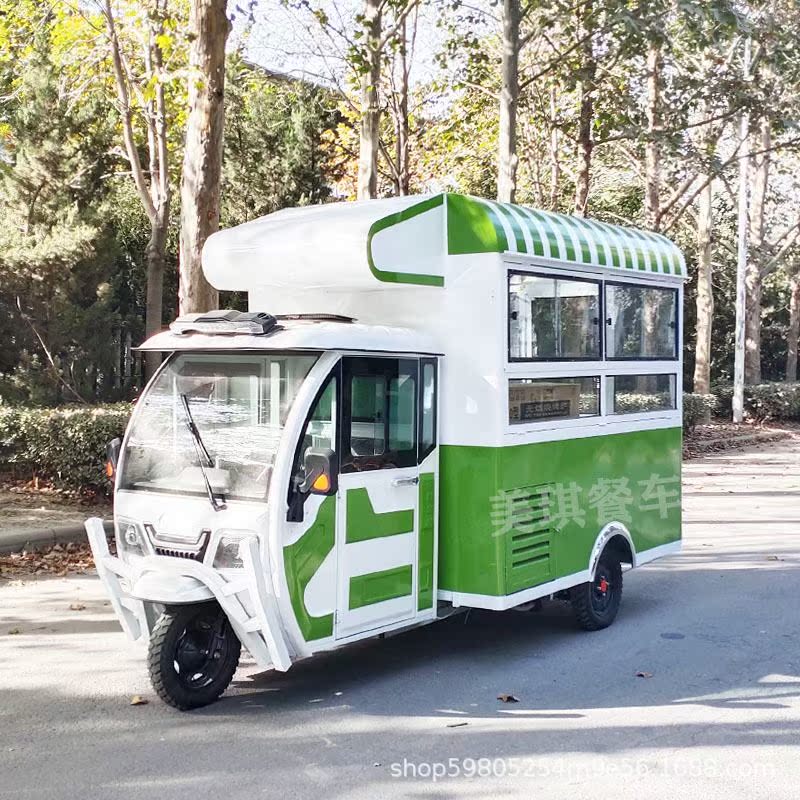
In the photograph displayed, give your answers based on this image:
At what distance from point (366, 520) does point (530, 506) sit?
52.4 inches

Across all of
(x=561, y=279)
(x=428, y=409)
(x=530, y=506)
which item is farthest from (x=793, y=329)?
(x=428, y=409)

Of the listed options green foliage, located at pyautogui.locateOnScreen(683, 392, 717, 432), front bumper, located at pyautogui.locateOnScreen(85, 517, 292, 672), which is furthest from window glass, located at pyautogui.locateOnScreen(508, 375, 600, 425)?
green foliage, located at pyautogui.locateOnScreen(683, 392, 717, 432)

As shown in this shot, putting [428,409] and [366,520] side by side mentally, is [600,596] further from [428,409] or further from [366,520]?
[366,520]

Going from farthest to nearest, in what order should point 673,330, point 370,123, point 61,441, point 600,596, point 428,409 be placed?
1. point 370,123
2. point 61,441
3. point 673,330
4. point 600,596
5. point 428,409

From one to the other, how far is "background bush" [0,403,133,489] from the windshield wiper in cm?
585

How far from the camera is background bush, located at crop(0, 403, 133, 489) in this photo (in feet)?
38.8

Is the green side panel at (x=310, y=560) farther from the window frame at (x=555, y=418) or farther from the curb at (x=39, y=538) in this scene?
the curb at (x=39, y=538)

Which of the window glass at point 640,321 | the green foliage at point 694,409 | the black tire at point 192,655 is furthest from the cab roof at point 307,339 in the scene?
the green foliage at point 694,409

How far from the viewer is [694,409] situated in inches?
917

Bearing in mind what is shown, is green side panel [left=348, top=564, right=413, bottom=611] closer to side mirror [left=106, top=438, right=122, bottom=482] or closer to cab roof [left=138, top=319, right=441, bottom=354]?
cab roof [left=138, top=319, right=441, bottom=354]

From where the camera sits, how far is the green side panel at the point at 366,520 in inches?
238

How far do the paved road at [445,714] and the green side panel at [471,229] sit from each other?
8.62 feet

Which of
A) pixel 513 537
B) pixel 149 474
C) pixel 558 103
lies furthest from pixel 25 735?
pixel 558 103

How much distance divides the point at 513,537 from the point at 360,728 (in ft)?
5.61
